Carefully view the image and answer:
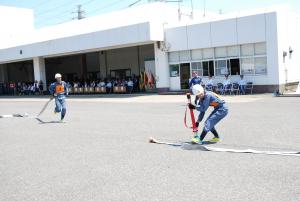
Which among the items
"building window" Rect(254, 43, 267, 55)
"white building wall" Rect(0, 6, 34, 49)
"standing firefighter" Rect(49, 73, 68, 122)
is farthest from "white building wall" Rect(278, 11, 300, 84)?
"white building wall" Rect(0, 6, 34, 49)

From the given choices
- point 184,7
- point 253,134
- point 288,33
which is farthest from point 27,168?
point 184,7

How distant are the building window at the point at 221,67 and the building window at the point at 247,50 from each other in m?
1.48

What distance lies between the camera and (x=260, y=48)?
85.9 feet

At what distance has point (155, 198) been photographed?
569cm

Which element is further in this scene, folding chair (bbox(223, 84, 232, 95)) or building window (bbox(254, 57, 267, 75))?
folding chair (bbox(223, 84, 232, 95))

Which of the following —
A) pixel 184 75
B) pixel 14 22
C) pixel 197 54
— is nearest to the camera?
pixel 197 54

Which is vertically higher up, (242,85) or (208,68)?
(208,68)

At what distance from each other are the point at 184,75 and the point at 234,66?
4.32 m

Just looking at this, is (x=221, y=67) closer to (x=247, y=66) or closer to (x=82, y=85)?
(x=247, y=66)

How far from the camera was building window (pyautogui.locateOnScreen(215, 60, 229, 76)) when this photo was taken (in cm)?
2808

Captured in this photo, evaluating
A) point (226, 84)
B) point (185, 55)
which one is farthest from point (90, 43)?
point (226, 84)

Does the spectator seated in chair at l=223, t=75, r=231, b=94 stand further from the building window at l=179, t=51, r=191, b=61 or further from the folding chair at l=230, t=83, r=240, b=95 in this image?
the building window at l=179, t=51, r=191, b=61

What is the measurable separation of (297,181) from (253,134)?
15.5ft

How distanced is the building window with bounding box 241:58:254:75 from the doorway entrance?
4.50 m
